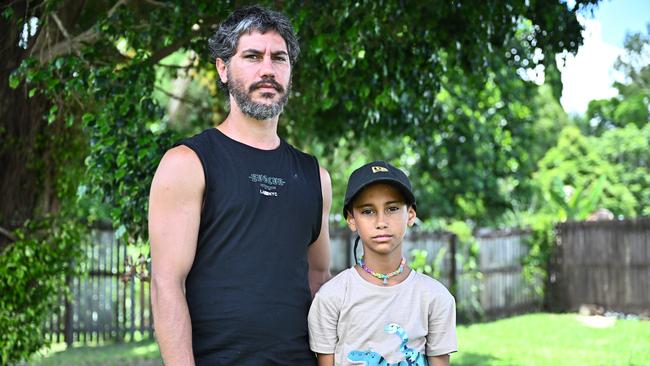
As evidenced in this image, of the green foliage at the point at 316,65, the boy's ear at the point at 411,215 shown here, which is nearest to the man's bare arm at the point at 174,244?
the boy's ear at the point at 411,215

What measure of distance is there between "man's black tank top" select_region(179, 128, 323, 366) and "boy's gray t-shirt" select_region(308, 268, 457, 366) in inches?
3.5

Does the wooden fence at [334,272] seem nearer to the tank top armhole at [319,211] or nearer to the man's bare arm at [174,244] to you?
the tank top armhole at [319,211]

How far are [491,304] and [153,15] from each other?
10071mm

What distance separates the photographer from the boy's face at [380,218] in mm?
2855

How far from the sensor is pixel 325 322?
9.29 feet

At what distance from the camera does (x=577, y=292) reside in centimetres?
1595

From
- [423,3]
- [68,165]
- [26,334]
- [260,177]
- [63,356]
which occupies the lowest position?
[63,356]

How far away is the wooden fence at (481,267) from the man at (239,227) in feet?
34.8

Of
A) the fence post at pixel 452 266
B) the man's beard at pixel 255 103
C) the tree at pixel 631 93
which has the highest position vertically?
the tree at pixel 631 93

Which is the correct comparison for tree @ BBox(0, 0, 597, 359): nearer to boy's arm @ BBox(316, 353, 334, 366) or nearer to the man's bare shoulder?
the man's bare shoulder

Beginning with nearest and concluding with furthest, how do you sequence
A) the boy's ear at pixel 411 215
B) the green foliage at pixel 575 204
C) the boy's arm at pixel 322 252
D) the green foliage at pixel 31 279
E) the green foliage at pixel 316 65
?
the boy's ear at pixel 411 215
the boy's arm at pixel 322 252
the green foliage at pixel 316 65
the green foliage at pixel 31 279
the green foliage at pixel 575 204

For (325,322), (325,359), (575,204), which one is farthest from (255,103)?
(575,204)

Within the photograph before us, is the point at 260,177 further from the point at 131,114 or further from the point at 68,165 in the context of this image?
the point at 68,165

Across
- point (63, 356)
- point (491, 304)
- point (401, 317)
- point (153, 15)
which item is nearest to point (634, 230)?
point (491, 304)
